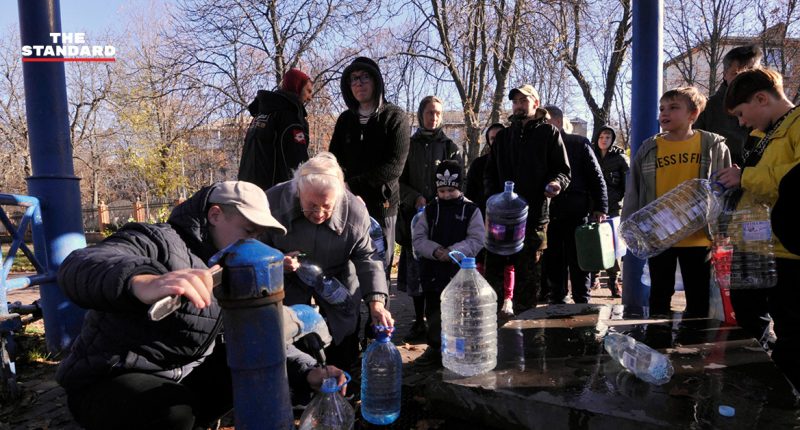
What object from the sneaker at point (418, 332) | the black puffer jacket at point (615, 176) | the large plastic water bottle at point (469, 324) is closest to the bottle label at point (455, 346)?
the large plastic water bottle at point (469, 324)

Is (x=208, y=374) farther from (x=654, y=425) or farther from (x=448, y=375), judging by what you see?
(x=654, y=425)

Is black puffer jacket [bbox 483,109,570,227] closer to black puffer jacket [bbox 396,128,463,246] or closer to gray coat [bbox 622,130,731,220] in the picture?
gray coat [bbox 622,130,731,220]

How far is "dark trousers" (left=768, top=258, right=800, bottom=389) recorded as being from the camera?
8.13 feet

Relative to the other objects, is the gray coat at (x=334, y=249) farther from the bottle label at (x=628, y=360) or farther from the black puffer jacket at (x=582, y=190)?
the black puffer jacket at (x=582, y=190)

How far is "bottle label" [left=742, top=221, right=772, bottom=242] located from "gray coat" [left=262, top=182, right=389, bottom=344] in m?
2.24

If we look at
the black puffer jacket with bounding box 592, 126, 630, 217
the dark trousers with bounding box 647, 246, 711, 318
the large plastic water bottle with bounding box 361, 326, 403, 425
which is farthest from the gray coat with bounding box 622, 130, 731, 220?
the black puffer jacket with bounding box 592, 126, 630, 217

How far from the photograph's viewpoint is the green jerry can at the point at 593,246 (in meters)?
4.54

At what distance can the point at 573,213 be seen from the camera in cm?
482

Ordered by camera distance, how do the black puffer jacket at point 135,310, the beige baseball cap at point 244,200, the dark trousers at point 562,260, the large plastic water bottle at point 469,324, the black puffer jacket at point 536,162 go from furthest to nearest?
1. the dark trousers at point 562,260
2. the black puffer jacket at point 536,162
3. the large plastic water bottle at point 469,324
4. the beige baseball cap at point 244,200
5. the black puffer jacket at point 135,310

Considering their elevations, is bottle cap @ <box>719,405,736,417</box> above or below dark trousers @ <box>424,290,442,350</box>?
above

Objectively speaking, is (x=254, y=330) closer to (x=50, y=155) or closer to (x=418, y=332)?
(x=418, y=332)

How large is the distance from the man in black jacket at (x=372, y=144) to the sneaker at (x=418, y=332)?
660 mm

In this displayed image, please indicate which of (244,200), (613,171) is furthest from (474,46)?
(244,200)

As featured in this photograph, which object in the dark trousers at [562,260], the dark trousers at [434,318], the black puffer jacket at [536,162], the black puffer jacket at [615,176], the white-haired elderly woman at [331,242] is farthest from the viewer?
the black puffer jacket at [615,176]
